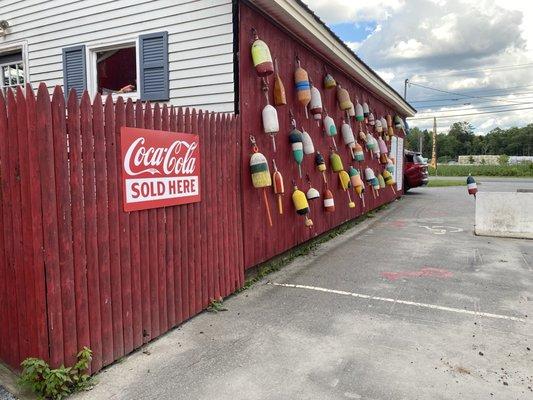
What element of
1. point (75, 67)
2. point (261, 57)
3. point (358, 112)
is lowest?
point (358, 112)

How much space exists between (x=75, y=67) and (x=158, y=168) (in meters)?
4.26

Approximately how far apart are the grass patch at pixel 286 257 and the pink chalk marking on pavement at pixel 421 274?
5.20 feet

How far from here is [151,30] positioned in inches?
239

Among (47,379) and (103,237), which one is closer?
(47,379)

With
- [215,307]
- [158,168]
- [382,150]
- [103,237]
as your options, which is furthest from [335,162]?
[103,237]

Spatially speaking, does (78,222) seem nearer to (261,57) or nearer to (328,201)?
(261,57)

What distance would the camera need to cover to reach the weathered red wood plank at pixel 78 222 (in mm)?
2973

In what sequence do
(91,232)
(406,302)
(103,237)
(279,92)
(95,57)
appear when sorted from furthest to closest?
1. (95,57)
2. (279,92)
3. (406,302)
4. (103,237)
5. (91,232)

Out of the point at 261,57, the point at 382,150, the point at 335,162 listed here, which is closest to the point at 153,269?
the point at 261,57

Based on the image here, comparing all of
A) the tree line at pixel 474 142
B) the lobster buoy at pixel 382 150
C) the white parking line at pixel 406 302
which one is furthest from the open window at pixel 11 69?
the tree line at pixel 474 142

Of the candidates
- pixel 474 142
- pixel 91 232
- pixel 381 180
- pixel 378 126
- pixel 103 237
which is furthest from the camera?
pixel 474 142

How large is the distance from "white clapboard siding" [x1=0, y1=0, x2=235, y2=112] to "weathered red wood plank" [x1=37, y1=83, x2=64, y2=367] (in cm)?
279

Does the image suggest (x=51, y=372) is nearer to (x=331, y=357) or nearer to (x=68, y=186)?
(x=68, y=186)

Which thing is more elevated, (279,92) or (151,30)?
(151,30)
